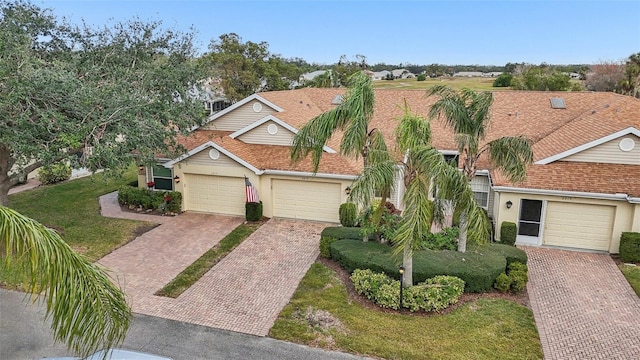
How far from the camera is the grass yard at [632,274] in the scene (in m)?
13.1

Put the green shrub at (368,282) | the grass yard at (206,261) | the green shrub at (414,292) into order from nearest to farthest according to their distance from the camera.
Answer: the green shrub at (414,292)
the green shrub at (368,282)
the grass yard at (206,261)

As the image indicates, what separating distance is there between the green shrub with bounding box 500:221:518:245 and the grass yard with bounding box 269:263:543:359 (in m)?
4.25

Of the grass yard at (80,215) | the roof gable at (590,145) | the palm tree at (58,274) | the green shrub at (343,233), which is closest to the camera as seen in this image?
the palm tree at (58,274)

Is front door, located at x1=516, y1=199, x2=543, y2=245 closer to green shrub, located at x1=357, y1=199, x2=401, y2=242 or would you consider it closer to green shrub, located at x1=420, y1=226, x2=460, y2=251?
green shrub, located at x1=420, y1=226, x2=460, y2=251

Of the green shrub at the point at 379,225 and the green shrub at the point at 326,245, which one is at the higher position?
the green shrub at the point at 379,225

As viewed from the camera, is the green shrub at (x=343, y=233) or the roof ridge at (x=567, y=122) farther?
the roof ridge at (x=567, y=122)

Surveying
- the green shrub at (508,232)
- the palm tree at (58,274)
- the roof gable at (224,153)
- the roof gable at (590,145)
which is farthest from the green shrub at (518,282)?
the palm tree at (58,274)

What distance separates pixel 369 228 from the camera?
14.0 metres

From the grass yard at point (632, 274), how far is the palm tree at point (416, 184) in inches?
210

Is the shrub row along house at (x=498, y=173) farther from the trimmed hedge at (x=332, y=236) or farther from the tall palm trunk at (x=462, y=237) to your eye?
the tall palm trunk at (x=462, y=237)

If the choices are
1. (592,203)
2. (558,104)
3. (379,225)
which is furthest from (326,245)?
(558,104)

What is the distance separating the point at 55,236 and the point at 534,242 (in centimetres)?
1574

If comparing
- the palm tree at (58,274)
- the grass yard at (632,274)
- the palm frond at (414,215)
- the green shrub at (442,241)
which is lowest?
the grass yard at (632,274)

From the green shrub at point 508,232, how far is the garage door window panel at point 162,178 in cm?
1409
